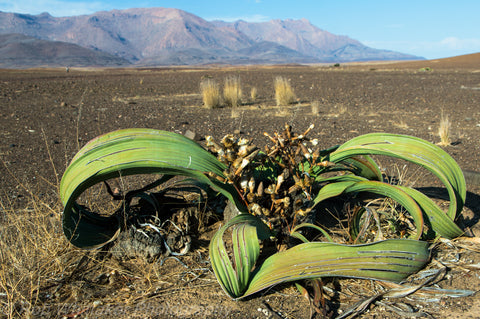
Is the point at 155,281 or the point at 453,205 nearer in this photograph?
the point at 155,281

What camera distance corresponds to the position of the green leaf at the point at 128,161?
1595 millimetres

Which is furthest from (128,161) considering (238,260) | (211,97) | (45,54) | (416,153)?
(45,54)

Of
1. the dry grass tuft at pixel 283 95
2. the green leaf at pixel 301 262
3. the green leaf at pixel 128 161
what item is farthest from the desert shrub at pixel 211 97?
the green leaf at pixel 301 262

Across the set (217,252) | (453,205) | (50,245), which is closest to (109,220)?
(50,245)

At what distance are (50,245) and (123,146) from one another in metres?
0.68

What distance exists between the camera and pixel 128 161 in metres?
1.59

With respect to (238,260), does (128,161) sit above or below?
above

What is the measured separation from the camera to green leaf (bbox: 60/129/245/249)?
62.8 inches

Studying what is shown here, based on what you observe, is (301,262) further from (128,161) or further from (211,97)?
(211,97)

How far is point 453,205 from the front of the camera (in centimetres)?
188

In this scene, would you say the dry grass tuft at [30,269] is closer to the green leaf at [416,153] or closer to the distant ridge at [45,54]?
the green leaf at [416,153]

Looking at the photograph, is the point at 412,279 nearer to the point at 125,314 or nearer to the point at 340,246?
the point at 340,246

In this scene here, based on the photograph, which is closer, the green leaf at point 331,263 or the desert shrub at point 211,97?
the green leaf at point 331,263

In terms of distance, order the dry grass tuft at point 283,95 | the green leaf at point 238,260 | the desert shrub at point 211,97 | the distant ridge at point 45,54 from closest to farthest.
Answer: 1. the green leaf at point 238,260
2. the desert shrub at point 211,97
3. the dry grass tuft at point 283,95
4. the distant ridge at point 45,54
